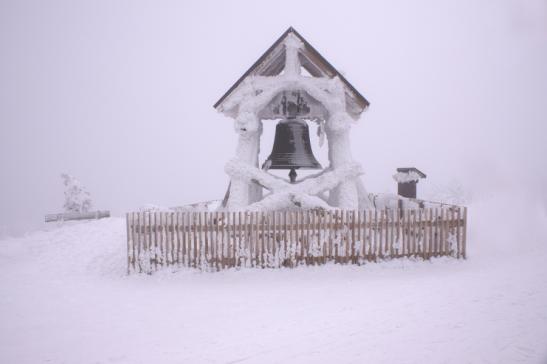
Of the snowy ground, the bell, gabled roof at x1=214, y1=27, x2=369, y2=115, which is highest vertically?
gabled roof at x1=214, y1=27, x2=369, y2=115

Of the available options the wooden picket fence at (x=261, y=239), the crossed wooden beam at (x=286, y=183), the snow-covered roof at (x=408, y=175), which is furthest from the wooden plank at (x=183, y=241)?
the snow-covered roof at (x=408, y=175)

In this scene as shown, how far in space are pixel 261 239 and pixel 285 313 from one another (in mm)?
2375

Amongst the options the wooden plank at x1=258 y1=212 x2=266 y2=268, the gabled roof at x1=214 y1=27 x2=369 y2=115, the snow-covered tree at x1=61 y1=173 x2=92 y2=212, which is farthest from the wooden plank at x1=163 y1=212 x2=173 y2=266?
the snow-covered tree at x1=61 y1=173 x2=92 y2=212

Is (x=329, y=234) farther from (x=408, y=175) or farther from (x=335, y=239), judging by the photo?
(x=408, y=175)

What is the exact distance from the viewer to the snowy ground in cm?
379

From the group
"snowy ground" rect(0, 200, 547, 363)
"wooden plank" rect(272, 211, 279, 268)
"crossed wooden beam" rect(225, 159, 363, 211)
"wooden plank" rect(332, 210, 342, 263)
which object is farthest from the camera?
"crossed wooden beam" rect(225, 159, 363, 211)

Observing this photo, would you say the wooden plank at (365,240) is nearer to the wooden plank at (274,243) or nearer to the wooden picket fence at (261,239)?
the wooden picket fence at (261,239)

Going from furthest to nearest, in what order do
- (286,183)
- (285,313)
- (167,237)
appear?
(286,183)
(167,237)
(285,313)

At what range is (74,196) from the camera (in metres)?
17.4

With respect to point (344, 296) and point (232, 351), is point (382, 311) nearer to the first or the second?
point (344, 296)

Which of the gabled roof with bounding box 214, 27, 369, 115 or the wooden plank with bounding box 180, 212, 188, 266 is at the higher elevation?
the gabled roof with bounding box 214, 27, 369, 115

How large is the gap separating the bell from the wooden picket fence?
163 cm

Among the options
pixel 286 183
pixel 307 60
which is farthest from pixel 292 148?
pixel 307 60

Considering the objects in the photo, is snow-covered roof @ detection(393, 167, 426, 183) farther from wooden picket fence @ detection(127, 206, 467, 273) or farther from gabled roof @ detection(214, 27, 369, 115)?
wooden picket fence @ detection(127, 206, 467, 273)
